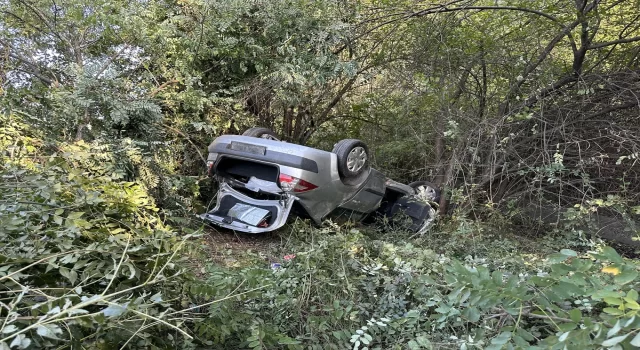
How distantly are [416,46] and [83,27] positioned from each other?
454 centimetres

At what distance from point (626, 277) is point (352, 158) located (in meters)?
3.36

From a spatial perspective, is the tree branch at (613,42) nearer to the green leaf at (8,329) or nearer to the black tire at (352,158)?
the black tire at (352,158)

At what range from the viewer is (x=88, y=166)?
9.60ft

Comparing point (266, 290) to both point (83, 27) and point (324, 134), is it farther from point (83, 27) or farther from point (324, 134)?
point (324, 134)

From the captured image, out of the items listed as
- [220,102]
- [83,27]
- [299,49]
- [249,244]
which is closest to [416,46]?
[299,49]

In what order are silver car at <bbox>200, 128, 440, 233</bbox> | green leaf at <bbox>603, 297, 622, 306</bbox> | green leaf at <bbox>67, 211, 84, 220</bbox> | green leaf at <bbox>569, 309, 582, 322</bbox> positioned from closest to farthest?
green leaf at <bbox>603, 297, 622, 306</bbox> < green leaf at <bbox>569, 309, 582, 322</bbox> < green leaf at <bbox>67, 211, 84, 220</bbox> < silver car at <bbox>200, 128, 440, 233</bbox>

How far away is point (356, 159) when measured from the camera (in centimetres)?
443

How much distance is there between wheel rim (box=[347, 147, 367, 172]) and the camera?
4340 millimetres

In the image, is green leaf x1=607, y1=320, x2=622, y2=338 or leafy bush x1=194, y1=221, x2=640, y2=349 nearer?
green leaf x1=607, y1=320, x2=622, y2=338

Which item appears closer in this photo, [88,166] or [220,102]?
[88,166]

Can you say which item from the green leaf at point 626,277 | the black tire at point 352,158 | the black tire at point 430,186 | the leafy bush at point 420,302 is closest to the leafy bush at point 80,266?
the leafy bush at point 420,302

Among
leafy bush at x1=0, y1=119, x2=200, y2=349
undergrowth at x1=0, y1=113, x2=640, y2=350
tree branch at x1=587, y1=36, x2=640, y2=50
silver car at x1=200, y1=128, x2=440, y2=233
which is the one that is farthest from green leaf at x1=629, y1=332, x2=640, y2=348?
tree branch at x1=587, y1=36, x2=640, y2=50

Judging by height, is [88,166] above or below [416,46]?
below

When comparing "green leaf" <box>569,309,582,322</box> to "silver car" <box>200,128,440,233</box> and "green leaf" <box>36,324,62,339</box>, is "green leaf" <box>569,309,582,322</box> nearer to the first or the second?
"green leaf" <box>36,324,62,339</box>
